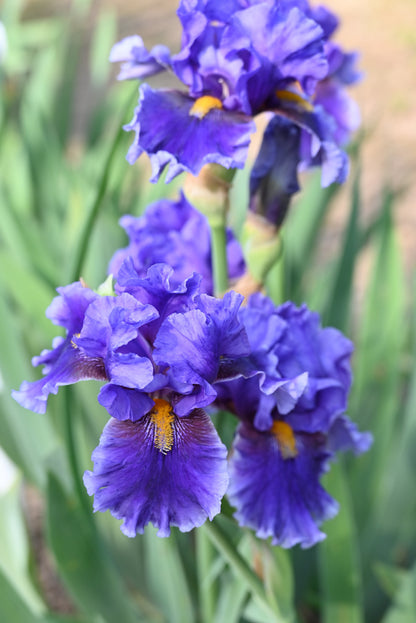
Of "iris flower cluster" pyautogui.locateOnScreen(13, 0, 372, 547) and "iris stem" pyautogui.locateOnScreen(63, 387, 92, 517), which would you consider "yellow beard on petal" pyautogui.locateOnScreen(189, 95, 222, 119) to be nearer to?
"iris flower cluster" pyautogui.locateOnScreen(13, 0, 372, 547)

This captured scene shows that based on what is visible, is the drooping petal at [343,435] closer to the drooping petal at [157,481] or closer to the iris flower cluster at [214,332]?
the iris flower cluster at [214,332]

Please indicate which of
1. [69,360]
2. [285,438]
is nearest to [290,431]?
[285,438]

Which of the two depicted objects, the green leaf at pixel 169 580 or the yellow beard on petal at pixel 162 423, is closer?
the yellow beard on petal at pixel 162 423

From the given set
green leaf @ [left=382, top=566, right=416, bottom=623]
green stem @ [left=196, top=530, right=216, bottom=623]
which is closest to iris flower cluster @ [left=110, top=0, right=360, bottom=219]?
green stem @ [left=196, top=530, right=216, bottom=623]

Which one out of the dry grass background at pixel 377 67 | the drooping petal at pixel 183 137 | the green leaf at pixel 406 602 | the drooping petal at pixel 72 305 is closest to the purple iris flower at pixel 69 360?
the drooping petal at pixel 72 305

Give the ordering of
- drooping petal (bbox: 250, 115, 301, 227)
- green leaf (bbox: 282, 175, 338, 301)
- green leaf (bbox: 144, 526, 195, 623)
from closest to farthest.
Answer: drooping petal (bbox: 250, 115, 301, 227) → green leaf (bbox: 144, 526, 195, 623) → green leaf (bbox: 282, 175, 338, 301)

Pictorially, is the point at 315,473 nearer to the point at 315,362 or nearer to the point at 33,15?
the point at 315,362
